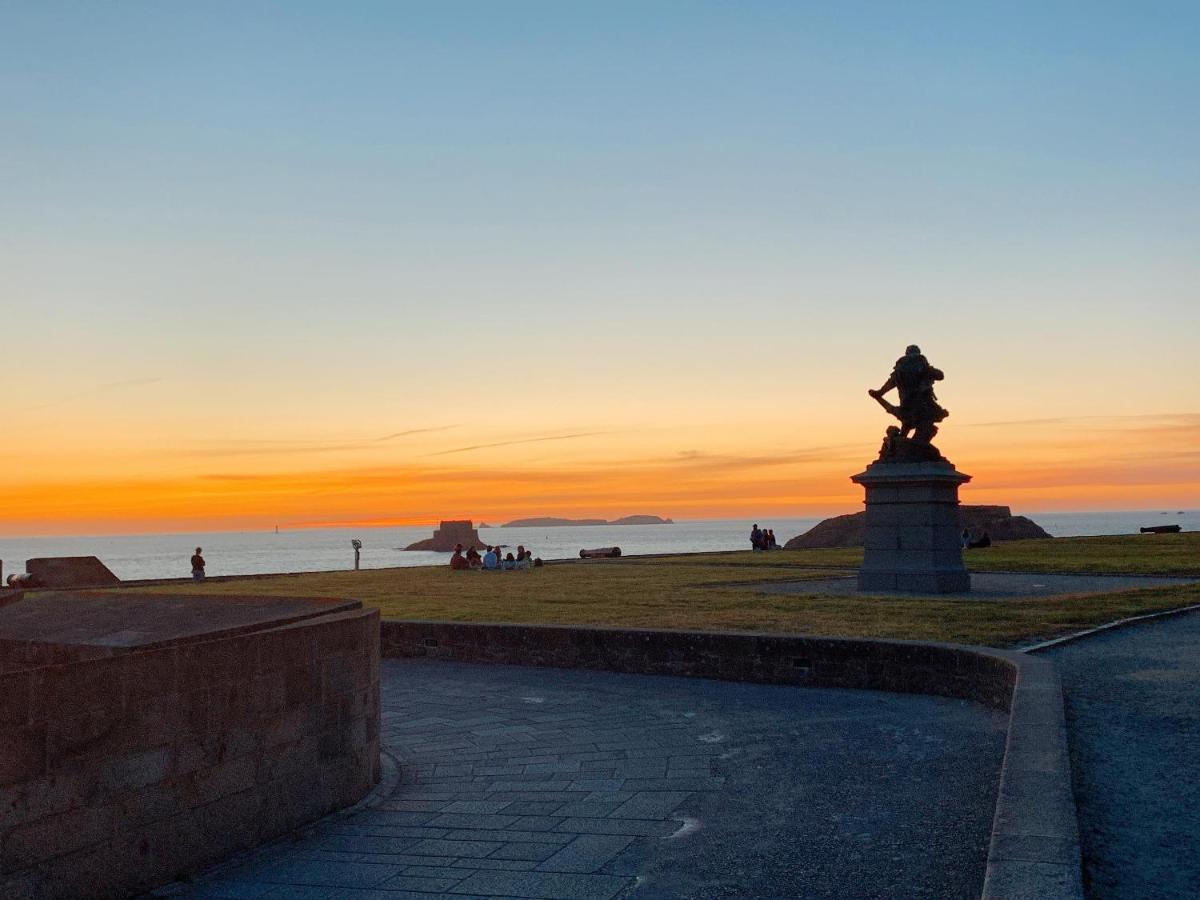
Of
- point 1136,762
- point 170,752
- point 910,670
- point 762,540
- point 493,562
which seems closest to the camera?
point 170,752

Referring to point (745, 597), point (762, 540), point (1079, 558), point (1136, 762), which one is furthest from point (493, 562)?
point (1136, 762)

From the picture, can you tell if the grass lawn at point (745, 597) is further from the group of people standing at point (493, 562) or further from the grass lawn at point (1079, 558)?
A: the group of people standing at point (493, 562)

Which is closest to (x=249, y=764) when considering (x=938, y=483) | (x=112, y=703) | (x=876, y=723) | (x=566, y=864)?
(x=112, y=703)

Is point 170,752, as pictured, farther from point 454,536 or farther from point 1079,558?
point 454,536

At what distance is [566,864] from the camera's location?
5.80 m

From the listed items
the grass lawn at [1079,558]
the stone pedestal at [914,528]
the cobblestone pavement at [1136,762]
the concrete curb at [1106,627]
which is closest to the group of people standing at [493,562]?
the grass lawn at [1079,558]

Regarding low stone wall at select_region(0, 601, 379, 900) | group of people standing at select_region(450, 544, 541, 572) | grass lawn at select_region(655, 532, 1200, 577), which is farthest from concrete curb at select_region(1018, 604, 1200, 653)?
group of people standing at select_region(450, 544, 541, 572)

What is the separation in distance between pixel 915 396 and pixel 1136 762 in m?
14.9

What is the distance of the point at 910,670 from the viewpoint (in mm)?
11133

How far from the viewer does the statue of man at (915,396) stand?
21328 mm

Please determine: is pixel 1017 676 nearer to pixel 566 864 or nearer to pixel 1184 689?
pixel 1184 689

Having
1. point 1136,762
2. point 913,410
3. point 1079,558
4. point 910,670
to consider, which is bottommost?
point 1136,762

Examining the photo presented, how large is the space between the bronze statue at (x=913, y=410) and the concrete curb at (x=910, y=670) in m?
10.2

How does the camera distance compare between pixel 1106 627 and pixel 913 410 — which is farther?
pixel 913 410
